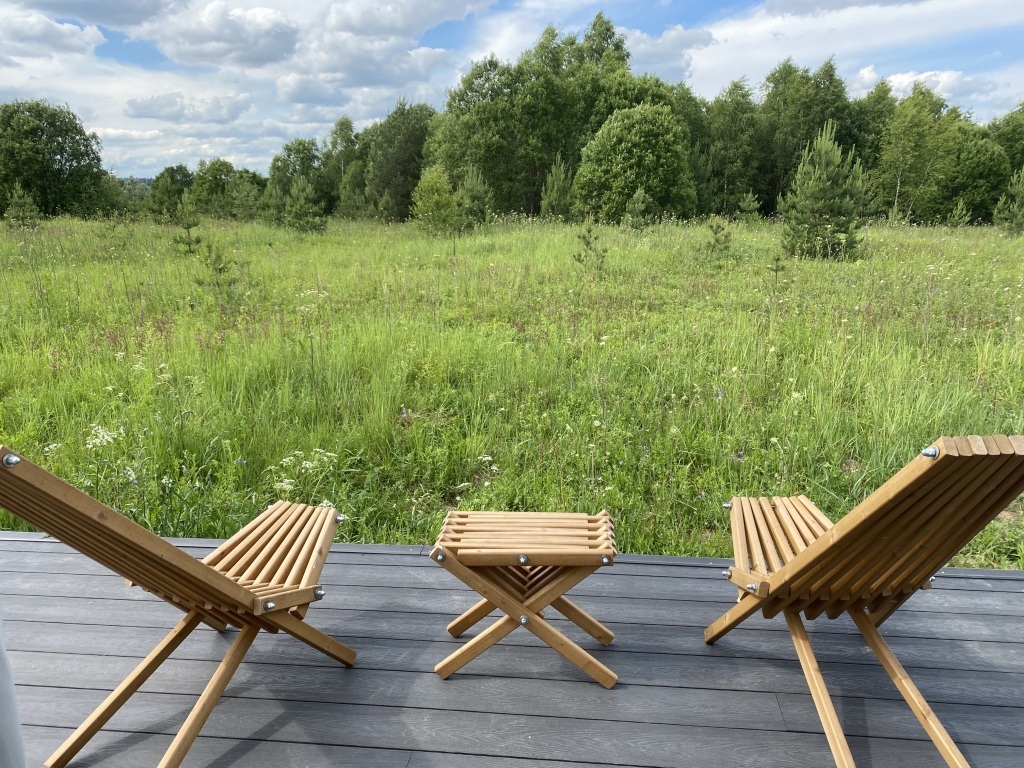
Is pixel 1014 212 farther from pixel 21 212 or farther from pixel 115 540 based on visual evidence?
pixel 21 212

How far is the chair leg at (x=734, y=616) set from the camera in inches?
77.2

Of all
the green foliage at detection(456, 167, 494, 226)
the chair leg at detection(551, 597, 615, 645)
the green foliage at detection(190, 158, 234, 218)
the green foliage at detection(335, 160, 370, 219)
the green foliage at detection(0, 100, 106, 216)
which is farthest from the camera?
the green foliage at detection(190, 158, 234, 218)


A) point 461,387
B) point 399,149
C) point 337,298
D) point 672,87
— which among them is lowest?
point 461,387

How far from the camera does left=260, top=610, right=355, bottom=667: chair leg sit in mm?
1897

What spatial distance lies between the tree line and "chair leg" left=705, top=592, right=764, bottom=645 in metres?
20.5

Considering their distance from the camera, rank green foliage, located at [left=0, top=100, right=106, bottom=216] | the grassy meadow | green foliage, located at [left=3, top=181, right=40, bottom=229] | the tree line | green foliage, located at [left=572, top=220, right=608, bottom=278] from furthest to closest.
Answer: green foliage, located at [left=0, top=100, right=106, bottom=216]
the tree line
green foliage, located at [left=3, top=181, right=40, bottom=229]
green foliage, located at [left=572, top=220, right=608, bottom=278]
the grassy meadow

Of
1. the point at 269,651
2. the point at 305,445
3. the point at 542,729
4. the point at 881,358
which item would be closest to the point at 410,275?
the point at 305,445

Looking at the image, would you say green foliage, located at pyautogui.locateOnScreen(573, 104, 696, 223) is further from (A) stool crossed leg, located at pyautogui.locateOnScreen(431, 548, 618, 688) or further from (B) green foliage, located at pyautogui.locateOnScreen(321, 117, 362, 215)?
(B) green foliage, located at pyautogui.locateOnScreen(321, 117, 362, 215)

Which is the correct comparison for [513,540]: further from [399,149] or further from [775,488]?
[399,149]

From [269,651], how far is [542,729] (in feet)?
3.30

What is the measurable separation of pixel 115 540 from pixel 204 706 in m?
0.56

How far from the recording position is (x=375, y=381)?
14.8 ft

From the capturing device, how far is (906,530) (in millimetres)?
1597

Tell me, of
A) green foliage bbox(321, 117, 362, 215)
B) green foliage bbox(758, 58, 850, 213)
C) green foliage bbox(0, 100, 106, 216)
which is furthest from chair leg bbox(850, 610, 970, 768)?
green foliage bbox(321, 117, 362, 215)
